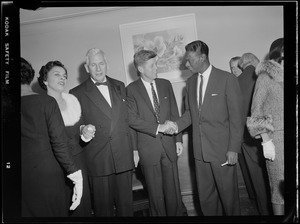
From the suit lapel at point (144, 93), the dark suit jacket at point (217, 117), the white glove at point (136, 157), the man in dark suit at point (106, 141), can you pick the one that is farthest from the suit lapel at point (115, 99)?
the dark suit jacket at point (217, 117)

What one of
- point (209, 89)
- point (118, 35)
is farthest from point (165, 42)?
point (209, 89)

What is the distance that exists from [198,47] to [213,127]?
1.78 feet

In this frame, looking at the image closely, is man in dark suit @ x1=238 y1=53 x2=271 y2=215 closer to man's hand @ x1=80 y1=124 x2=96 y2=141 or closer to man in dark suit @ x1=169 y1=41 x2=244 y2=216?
man in dark suit @ x1=169 y1=41 x2=244 y2=216

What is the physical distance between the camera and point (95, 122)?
214 cm

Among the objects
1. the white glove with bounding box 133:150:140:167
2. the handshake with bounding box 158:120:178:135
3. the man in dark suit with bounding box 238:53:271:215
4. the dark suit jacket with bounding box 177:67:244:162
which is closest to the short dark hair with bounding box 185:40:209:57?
the dark suit jacket with bounding box 177:67:244:162

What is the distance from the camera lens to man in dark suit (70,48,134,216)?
7.04 feet

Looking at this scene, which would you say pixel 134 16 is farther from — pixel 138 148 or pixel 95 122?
pixel 138 148

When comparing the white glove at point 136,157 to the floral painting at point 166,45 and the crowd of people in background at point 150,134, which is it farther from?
the floral painting at point 166,45

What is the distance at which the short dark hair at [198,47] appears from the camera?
2152 mm

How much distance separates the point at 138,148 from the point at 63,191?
1.89 ft

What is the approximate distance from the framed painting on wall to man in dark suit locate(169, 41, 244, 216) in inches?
2.4

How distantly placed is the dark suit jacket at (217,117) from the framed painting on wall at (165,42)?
0.46 ft
